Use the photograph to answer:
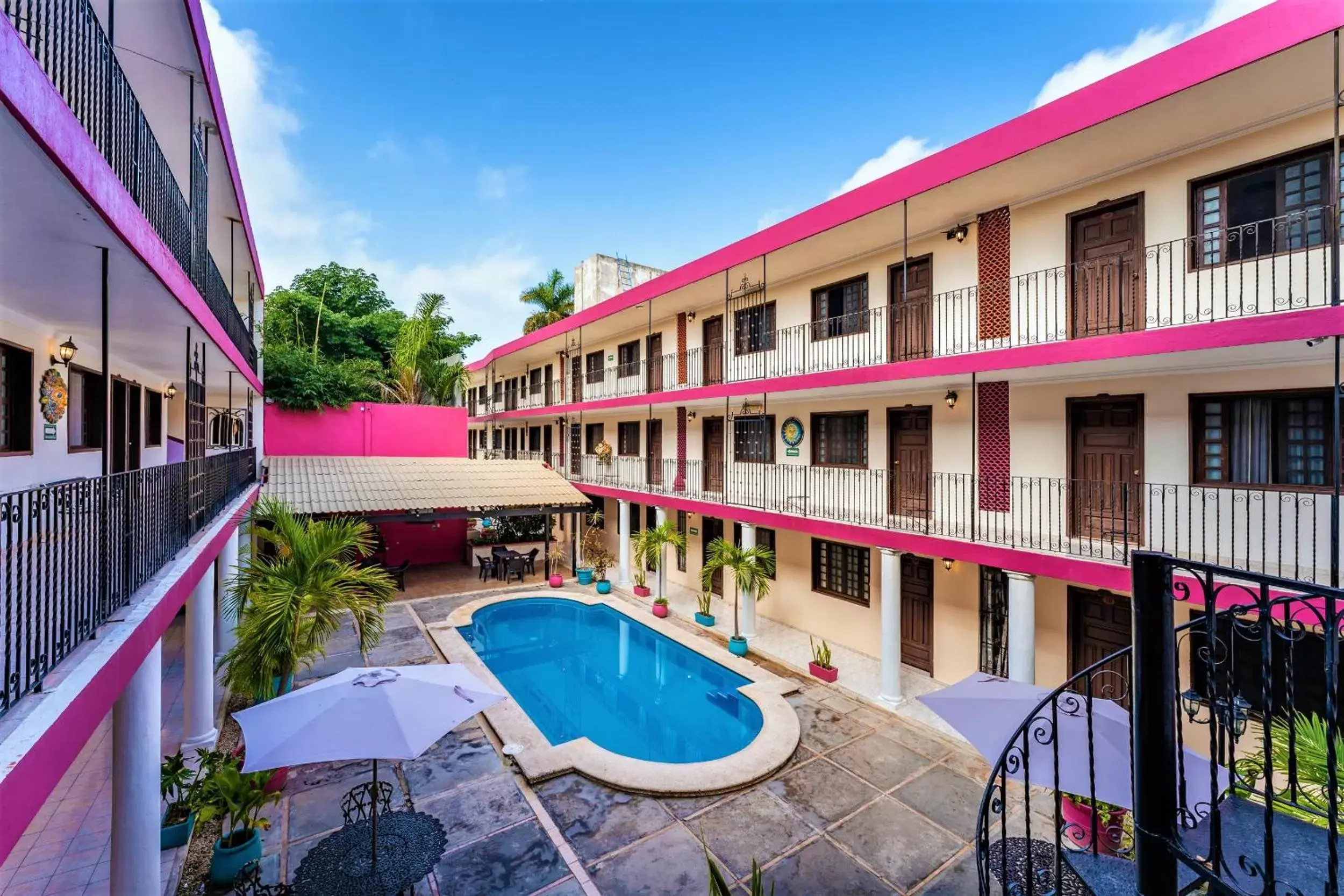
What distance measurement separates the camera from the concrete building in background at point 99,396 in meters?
2.99

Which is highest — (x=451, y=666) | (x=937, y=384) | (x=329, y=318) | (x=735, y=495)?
(x=329, y=318)

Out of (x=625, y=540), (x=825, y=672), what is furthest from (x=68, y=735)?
(x=625, y=540)

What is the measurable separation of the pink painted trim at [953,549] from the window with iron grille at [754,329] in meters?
3.98

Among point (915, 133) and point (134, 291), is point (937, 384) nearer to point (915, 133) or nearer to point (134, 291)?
point (134, 291)

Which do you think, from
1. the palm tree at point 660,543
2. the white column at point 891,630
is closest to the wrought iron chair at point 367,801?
the white column at point 891,630

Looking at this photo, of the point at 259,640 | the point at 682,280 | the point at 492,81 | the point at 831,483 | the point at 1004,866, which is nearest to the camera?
the point at 1004,866

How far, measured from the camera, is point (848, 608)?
13.2 metres

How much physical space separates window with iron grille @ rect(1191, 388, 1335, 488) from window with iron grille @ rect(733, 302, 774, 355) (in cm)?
821

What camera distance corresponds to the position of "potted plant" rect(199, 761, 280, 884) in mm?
5965

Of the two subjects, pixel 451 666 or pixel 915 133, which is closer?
pixel 451 666

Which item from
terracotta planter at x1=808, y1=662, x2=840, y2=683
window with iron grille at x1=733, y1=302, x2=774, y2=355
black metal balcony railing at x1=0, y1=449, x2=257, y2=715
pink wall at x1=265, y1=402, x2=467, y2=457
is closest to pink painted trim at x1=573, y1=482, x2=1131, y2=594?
terracotta planter at x1=808, y1=662, x2=840, y2=683

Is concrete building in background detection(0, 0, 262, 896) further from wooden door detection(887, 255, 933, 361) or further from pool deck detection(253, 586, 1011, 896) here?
wooden door detection(887, 255, 933, 361)

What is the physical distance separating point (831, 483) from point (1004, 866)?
32.6 feet

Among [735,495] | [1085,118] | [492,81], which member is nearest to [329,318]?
[492,81]
